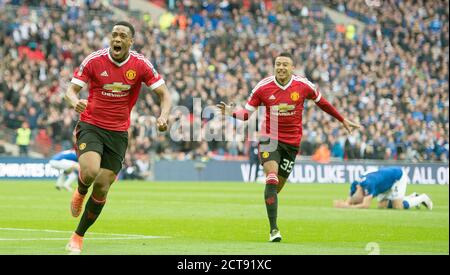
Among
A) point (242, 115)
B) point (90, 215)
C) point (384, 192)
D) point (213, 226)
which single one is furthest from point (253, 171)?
point (90, 215)

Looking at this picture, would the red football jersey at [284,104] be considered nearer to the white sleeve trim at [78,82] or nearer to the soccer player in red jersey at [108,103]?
the soccer player in red jersey at [108,103]

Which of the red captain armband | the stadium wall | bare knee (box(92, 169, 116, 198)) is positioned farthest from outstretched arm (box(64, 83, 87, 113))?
the stadium wall

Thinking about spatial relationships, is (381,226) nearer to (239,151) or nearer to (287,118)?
(287,118)

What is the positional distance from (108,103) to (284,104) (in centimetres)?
380

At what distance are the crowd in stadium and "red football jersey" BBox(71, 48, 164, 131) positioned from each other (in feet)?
79.1

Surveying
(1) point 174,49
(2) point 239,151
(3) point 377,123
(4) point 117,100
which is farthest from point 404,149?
(4) point 117,100

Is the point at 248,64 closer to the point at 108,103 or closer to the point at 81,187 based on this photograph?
the point at 81,187

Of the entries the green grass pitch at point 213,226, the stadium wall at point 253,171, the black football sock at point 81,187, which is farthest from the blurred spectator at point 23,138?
the black football sock at point 81,187

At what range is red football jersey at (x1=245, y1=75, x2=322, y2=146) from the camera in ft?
51.1

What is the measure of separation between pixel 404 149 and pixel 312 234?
2958 cm

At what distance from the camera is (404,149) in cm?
4456

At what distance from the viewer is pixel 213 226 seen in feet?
56.2

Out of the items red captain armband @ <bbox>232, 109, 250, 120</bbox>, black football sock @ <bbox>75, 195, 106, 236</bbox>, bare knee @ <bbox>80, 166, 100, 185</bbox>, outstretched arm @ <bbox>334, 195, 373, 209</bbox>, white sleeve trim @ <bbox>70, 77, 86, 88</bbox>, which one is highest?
white sleeve trim @ <bbox>70, 77, 86, 88</bbox>

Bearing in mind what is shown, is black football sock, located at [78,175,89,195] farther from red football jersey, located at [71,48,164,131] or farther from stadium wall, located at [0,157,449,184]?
stadium wall, located at [0,157,449,184]
